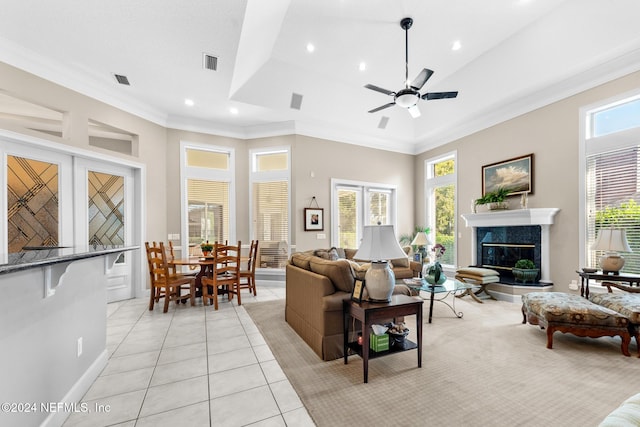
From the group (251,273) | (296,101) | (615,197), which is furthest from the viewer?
(296,101)

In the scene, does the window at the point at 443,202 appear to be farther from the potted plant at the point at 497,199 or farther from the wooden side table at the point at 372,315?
the wooden side table at the point at 372,315

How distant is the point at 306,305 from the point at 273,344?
0.55 m

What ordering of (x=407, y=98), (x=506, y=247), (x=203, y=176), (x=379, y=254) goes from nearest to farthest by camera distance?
(x=379, y=254) → (x=407, y=98) → (x=506, y=247) → (x=203, y=176)

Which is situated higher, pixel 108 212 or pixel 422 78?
pixel 422 78

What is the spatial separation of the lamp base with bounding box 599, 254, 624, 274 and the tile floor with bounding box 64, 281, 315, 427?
14.1ft

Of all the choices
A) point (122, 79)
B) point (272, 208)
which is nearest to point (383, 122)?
point (272, 208)

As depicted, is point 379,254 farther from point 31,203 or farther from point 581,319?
point 31,203

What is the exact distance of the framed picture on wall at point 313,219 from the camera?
627 cm

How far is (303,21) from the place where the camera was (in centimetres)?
410

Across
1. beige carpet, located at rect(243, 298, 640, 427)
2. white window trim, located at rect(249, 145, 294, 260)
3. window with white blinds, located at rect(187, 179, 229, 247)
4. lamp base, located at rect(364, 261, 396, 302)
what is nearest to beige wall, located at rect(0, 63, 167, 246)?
window with white blinds, located at rect(187, 179, 229, 247)

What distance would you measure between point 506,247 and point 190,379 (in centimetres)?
563

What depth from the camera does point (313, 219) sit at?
6.36 metres

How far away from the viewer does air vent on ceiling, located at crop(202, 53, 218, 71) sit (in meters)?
3.80

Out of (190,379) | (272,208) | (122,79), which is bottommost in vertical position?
(190,379)
